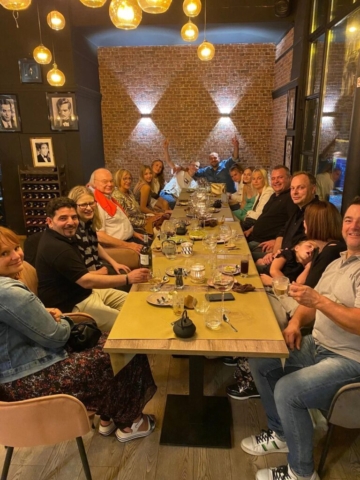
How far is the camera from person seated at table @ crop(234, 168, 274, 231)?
4156 mm

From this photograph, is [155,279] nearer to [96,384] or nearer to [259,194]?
[96,384]

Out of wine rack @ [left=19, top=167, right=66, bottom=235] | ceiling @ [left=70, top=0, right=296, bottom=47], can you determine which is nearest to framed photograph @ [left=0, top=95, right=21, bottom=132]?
wine rack @ [left=19, top=167, right=66, bottom=235]

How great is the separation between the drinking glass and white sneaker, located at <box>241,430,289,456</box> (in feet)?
3.18

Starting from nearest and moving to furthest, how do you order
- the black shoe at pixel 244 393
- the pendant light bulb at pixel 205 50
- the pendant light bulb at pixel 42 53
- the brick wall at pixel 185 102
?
the black shoe at pixel 244 393 < the pendant light bulb at pixel 42 53 < the pendant light bulb at pixel 205 50 < the brick wall at pixel 185 102

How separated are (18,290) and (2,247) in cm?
24

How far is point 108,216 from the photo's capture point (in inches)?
139

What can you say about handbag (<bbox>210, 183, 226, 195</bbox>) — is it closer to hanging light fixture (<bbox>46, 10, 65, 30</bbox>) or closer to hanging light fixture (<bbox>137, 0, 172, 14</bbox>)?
hanging light fixture (<bbox>46, 10, 65, 30</bbox>)

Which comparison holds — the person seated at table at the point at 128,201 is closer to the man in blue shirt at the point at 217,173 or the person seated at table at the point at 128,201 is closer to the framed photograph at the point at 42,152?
the framed photograph at the point at 42,152

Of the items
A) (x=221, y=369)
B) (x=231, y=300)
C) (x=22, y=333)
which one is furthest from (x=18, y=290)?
(x=221, y=369)

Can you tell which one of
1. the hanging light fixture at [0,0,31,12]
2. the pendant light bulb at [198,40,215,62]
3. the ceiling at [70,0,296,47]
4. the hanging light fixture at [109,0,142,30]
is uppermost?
the ceiling at [70,0,296,47]

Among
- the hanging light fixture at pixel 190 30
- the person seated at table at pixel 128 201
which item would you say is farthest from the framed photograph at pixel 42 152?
the hanging light fixture at pixel 190 30

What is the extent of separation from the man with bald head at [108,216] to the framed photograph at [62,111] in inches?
103

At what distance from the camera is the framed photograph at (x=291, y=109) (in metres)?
5.39

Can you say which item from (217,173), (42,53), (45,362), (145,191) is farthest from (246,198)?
(45,362)
